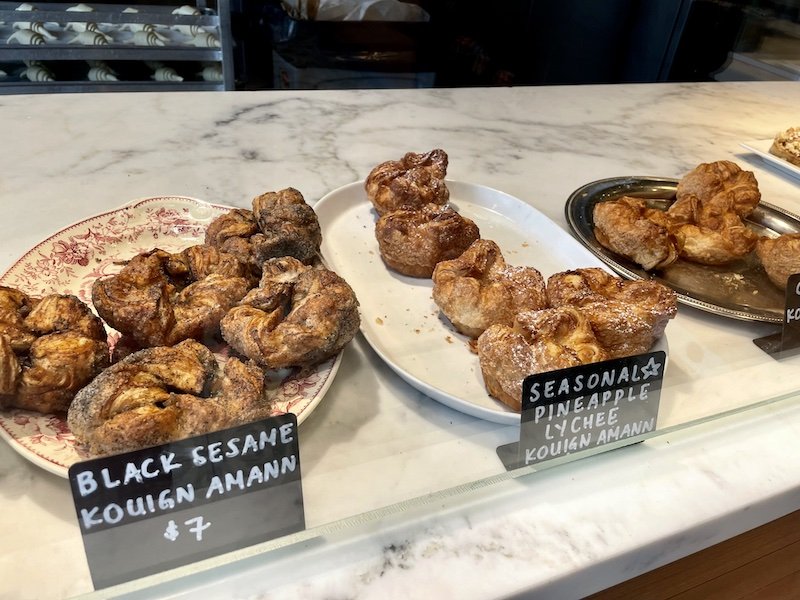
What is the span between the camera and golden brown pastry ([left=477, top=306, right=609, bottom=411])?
102cm

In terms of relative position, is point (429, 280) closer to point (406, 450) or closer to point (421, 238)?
point (421, 238)

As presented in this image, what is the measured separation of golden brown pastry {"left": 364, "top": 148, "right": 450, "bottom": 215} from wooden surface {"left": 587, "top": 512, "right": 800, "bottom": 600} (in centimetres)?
92

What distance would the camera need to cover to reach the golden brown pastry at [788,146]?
2.12 metres

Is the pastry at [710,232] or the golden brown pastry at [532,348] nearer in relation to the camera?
the golden brown pastry at [532,348]

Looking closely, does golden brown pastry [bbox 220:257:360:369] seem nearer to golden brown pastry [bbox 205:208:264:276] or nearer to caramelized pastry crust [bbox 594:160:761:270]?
Answer: golden brown pastry [bbox 205:208:264:276]

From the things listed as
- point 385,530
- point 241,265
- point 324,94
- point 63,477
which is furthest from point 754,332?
point 324,94

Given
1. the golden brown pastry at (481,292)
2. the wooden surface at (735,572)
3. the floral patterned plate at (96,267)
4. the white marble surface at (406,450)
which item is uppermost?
the golden brown pastry at (481,292)

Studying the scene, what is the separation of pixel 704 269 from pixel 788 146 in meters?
0.90

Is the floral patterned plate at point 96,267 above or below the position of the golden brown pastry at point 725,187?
below

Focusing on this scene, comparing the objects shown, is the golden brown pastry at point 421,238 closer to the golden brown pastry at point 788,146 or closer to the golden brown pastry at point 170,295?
the golden brown pastry at point 170,295

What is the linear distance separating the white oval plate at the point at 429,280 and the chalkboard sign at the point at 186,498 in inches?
13.2

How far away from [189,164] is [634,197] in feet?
4.04

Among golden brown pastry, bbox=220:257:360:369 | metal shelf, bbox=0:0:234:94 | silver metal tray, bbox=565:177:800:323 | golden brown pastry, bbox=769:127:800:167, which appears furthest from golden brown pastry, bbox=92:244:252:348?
metal shelf, bbox=0:0:234:94

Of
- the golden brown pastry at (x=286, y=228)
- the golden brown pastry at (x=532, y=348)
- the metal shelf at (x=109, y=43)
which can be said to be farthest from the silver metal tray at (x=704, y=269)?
the metal shelf at (x=109, y=43)
